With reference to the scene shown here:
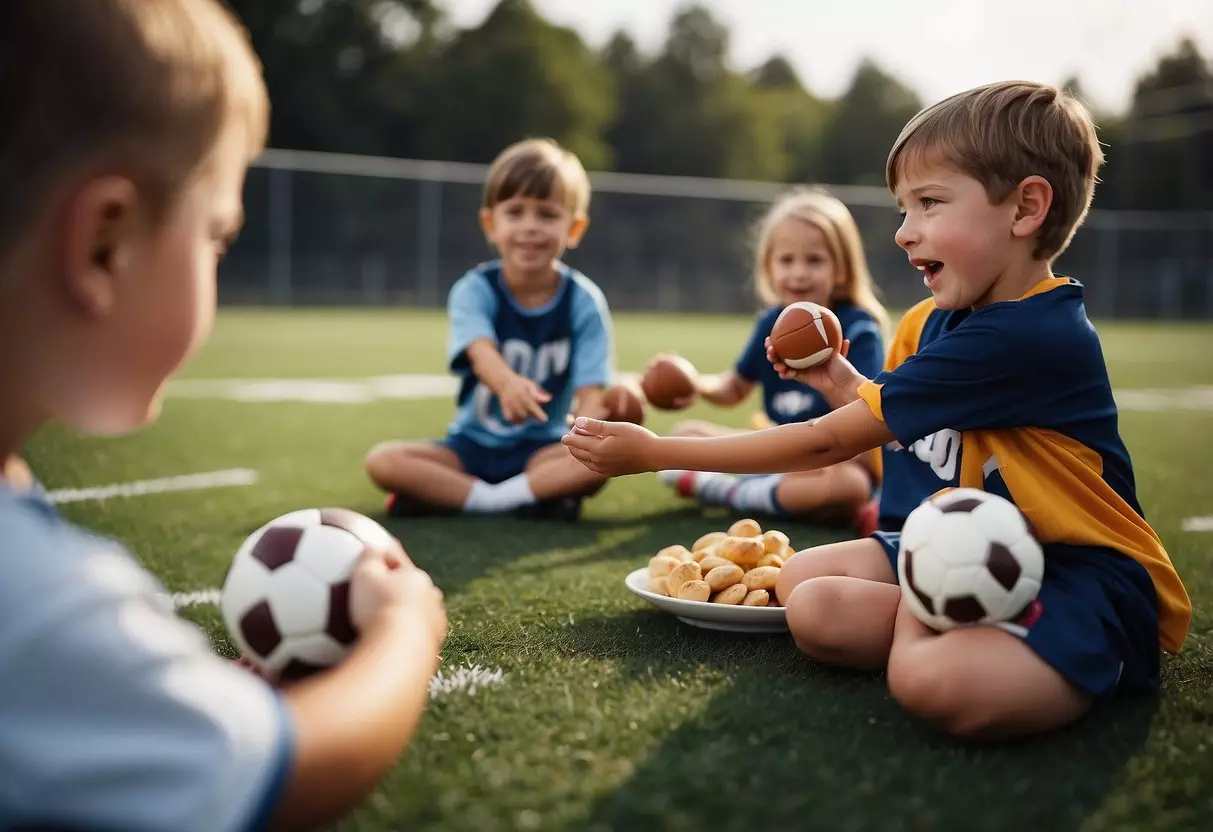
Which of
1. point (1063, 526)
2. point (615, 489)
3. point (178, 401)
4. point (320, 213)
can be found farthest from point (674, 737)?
point (320, 213)

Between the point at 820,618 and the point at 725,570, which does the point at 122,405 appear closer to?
the point at 820,618

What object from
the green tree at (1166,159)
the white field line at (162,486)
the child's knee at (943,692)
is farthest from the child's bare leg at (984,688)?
the green tree at (1166,159)

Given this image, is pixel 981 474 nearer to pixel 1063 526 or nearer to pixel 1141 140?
Answer: pixel 1063 526

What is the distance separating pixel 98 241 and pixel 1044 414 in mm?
1753

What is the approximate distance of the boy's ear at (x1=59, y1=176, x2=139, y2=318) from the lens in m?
1.25

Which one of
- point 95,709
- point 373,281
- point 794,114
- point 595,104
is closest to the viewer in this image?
point 95,709

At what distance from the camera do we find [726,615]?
8.20ft

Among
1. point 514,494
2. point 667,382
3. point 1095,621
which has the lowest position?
point 514,494

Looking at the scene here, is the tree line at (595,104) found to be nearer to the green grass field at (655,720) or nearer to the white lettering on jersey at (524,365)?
the white lettering on jersey at (524,365)

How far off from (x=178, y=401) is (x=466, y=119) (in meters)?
33.8

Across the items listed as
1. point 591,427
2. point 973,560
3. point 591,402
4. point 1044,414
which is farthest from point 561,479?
point 973,560

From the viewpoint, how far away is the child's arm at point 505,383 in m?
3.82

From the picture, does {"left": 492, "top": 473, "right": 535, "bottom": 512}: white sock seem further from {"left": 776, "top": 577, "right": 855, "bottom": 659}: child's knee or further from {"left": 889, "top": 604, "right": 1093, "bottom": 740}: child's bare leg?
{"left": 889, "top": 604, "right": 1093, "bottom": 740}: child's bare leg

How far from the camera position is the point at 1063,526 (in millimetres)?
2170
